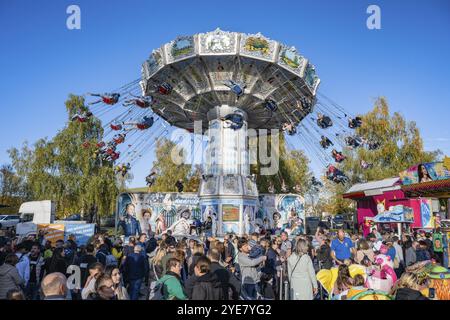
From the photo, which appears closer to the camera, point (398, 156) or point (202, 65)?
point (202, 65)

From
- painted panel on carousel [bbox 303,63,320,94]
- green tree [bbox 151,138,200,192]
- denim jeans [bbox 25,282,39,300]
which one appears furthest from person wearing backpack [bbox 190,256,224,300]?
green tree [bbox 151,138,200,192]

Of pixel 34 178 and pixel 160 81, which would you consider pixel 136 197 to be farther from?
pixel 34 178

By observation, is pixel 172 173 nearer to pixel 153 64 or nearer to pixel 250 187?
pixel 250 187

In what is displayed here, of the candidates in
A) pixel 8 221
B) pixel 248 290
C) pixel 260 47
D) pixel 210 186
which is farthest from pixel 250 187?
pixel 8 221

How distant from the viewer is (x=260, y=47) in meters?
23.0

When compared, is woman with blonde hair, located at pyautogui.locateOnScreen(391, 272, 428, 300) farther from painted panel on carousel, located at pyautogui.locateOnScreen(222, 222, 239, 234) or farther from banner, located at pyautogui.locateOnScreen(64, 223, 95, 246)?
painted panel on carousel, located at pyautogui.locateOnScreen(222, 222, 239, 234)

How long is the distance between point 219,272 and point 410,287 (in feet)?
8.71

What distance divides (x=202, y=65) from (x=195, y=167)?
20.8 m

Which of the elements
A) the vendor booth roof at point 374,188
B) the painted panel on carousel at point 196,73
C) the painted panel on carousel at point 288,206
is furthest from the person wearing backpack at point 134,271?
the vendor booth roof at point 374,188

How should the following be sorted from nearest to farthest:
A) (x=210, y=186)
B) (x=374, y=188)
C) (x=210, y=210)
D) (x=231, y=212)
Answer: (x=231, y=212)
(x=210, y=210)
(x=210, y=186)
(x=374, y=188)

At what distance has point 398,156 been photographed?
39188 millimetres

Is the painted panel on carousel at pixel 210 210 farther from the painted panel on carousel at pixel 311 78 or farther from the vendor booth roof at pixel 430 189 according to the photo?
the vendor booth roof at pixel 430 189

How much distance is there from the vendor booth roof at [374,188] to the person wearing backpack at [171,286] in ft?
84.0
